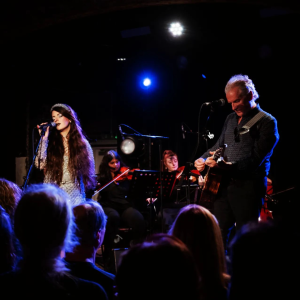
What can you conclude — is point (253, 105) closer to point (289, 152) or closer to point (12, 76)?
point (289, 152)

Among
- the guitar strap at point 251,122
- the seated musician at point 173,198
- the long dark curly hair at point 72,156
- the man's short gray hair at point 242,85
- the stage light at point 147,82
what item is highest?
the stage light at point 147,82

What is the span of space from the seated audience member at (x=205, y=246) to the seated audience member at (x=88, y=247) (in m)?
0.44

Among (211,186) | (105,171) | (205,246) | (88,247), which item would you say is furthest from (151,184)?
(205,246)

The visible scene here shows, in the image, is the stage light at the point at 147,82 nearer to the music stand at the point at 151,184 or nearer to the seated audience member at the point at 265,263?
the music stand at the point at 151,184

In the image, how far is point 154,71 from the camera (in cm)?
821

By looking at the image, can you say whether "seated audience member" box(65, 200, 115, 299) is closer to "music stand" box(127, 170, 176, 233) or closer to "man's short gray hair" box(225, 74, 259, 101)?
"man's short gray hair" box(225, 74, 259, 101)

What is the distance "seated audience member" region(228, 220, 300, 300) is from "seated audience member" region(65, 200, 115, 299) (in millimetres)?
855

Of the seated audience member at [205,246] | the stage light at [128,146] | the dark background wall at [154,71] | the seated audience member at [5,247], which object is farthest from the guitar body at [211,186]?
the stage light at [128,146]

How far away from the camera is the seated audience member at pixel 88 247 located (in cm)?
182

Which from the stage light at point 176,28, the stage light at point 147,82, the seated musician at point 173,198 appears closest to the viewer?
the seated musician at point 173,198

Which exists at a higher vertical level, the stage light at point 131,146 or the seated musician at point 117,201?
the stage light at point 131,146

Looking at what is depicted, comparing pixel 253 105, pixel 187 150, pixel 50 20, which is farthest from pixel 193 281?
pixel 187 150

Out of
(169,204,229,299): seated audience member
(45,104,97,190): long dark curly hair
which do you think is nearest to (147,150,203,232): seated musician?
(45,104,97,190): long dark curly hair

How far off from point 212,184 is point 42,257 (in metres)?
2.38
